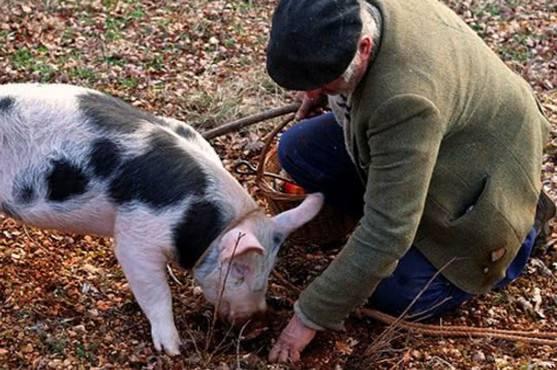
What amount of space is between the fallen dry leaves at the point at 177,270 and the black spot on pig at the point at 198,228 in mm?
367

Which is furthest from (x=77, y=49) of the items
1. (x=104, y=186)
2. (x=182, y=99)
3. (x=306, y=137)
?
(x=104, y=186)

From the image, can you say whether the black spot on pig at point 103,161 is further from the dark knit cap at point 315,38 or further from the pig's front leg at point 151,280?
the dark knit cap at point 315,38

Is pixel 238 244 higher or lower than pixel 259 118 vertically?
higher

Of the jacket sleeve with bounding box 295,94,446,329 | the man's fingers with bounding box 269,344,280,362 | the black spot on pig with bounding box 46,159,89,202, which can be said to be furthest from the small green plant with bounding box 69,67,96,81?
the jacket sleeve with bounding box 295,94,446,329

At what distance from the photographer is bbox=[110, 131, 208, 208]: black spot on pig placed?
143 inches

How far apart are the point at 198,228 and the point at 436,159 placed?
2.98 ft

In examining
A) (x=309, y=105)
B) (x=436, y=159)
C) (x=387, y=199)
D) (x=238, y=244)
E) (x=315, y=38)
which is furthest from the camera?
(x=309, y=105)

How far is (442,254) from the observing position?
390cm

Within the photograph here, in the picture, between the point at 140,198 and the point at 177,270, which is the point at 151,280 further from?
the point at 177,270

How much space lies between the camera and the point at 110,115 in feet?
12.4

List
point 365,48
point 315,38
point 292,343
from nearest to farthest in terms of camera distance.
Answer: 1. point 315,38
2. point 365,48
3. point 292,343

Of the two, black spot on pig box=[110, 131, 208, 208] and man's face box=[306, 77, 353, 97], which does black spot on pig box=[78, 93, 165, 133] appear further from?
man's face box=[306, 77, 353, 97]

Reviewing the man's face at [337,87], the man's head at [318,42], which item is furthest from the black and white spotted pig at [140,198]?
the man's head at [318,42]

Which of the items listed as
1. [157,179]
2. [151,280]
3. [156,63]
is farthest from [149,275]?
[156,63]
